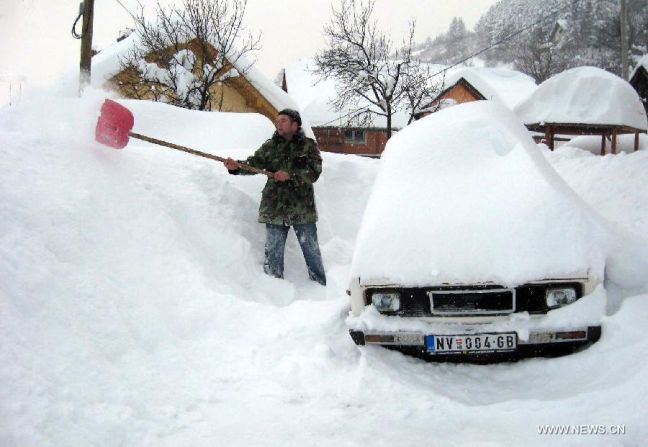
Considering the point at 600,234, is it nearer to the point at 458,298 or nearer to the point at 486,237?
the point at 486,237

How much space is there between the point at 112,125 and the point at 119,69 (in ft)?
44.4

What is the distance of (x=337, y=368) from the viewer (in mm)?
2797

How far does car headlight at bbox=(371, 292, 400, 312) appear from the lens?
2.88 meters

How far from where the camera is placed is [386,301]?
2896mm

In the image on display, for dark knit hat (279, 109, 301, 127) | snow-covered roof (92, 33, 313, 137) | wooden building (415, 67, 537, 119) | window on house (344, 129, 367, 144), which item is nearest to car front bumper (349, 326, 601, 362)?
dark knit hat (279, 109, 301, 127)

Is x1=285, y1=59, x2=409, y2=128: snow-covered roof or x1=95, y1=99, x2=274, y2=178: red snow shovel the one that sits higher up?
x1=285, y1=59, x2=409, y2=128: snow-covered roof

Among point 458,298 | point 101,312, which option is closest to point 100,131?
point 101,312

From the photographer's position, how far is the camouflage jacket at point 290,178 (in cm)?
477

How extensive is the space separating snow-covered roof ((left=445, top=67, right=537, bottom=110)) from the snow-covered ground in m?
27.1

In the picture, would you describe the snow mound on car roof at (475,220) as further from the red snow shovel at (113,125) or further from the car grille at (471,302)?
the red snow shovel at (113,125)

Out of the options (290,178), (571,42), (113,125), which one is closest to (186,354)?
(290,178)

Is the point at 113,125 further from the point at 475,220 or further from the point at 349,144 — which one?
the point at 349,144

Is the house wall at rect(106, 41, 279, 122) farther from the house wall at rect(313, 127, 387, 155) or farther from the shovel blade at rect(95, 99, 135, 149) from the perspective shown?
the shovel blade at rect(95, 99, 135, 149)

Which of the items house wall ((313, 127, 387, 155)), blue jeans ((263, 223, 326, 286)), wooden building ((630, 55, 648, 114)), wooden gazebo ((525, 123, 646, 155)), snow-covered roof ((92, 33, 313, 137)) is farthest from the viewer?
house wall ((313, 127, 387, 155))
